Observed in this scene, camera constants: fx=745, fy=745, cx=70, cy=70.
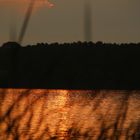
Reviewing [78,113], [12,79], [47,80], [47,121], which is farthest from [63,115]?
Answer: [47,80]

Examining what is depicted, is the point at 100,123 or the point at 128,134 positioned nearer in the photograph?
the point at 128,134

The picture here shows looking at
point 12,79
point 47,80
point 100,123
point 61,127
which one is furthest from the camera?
point 47,80

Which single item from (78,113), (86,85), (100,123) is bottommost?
(86,85)

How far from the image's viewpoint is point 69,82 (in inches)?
2707

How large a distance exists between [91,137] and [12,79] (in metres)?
37.4

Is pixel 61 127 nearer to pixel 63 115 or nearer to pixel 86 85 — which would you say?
pixel 63 115

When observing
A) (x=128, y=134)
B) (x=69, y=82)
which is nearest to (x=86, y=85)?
(x=69, y=82)

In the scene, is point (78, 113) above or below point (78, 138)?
below

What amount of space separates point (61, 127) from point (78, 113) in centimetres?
931

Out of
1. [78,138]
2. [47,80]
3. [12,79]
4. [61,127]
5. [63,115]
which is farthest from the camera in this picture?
[47,80]

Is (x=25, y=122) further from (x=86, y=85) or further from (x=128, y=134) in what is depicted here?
(x=86, y=85)

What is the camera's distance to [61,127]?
2706 cm

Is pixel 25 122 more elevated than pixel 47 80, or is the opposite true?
pixel 25 122

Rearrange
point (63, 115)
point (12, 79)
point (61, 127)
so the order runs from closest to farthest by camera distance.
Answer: point (61, 127) < point (63, 115) < point (12, 79)
